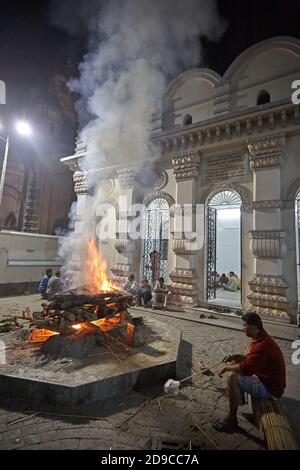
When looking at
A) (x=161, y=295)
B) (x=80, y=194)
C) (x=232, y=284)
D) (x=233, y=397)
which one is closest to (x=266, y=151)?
(x=161, y=295)

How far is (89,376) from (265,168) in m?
8.75

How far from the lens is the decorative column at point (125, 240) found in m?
11.8

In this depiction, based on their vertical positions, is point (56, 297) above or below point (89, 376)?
above

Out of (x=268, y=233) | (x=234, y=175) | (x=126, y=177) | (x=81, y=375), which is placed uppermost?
(x=126, y=177)

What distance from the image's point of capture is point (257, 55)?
10086mm

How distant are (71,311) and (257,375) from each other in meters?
3.50

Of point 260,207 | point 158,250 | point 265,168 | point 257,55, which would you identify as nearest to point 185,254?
point 158,250

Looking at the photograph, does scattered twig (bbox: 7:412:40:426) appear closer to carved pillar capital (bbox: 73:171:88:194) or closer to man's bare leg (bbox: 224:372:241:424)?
man's bare leg (bbox: 224:372:241:424)

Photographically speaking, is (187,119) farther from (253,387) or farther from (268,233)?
(253,387)

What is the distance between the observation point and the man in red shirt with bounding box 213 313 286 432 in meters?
3.01

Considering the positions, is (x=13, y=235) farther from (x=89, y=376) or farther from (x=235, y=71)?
(x=235, y=71)

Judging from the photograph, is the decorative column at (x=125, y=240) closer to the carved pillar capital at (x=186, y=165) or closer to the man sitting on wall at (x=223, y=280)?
the carved pillar capital at (x=186, y=165)

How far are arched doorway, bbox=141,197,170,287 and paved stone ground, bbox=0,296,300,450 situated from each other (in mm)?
7296

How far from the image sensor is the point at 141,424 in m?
3.10
